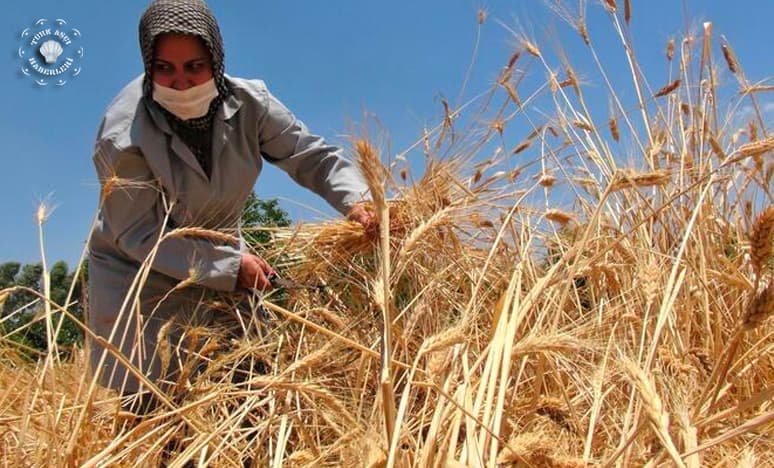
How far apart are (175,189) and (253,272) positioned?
1.11 ft

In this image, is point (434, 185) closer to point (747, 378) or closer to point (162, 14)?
point (747, 378)

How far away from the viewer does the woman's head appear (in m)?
1.96

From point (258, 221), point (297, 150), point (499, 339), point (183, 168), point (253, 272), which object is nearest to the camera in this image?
point (499, 339)

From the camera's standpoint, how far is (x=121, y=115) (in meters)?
2.02

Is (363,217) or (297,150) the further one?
(297,150)

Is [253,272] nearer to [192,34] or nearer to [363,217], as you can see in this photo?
[363,217]

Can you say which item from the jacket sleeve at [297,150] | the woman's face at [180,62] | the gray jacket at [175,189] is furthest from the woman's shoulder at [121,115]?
the jacket sleeve at [297,150]

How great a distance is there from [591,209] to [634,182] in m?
0.80

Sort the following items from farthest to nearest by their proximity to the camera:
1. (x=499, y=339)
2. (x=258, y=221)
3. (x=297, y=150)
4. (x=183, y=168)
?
(x=258, y=221) < (x=297, y=150) < (x=183, y=168) < (x=499, y=339)

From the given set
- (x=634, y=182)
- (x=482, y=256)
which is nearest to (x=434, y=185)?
(x=482, y=256)

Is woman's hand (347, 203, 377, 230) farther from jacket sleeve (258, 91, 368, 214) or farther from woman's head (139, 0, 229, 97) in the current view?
woman's head (139, 0, 229, 97)

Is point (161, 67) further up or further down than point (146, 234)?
further up

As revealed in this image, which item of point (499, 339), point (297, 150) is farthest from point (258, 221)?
point (499, 339)

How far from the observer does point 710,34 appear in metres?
2.18
